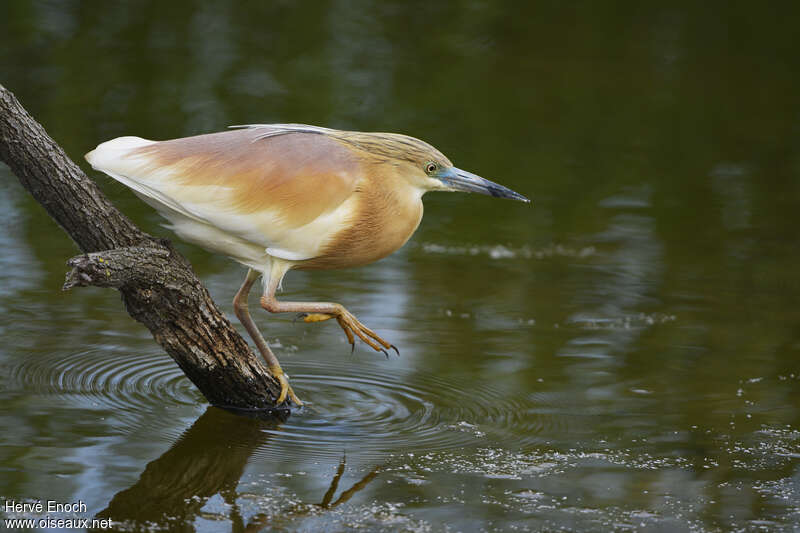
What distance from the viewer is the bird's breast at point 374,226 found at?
4672 millimetres

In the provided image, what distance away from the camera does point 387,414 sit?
17.6ft

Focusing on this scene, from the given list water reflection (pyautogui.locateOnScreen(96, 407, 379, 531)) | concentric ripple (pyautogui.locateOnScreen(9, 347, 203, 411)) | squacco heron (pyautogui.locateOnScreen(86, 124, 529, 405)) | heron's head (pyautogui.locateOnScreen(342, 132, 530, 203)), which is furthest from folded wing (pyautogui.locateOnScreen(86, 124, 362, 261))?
concentric ripple (pyautogui.locateOnScreen(9, 347, 203, 411))

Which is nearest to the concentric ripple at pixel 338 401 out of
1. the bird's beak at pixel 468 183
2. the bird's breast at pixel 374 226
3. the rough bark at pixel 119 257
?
the rough bark at pixel 119 257

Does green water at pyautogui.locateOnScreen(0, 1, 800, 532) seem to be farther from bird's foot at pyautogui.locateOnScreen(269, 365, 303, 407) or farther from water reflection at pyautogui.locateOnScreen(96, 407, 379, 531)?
bird's foot at pyautogui.locateOnScreen(269, 365, 303, 407)

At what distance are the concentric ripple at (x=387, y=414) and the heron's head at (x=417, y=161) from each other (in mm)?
1083

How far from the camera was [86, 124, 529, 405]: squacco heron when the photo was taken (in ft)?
15.1

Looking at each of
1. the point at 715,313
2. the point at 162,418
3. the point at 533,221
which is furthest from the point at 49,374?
the point at 533,221

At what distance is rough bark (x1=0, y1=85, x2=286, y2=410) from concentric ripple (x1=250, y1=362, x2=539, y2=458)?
0.50 meters

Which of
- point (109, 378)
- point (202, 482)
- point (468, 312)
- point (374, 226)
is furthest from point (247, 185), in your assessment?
point (468, 312)

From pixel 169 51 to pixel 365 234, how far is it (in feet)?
31.1

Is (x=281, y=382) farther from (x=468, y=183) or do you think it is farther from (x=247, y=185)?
(x=468, y=183)

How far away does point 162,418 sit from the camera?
203 inches

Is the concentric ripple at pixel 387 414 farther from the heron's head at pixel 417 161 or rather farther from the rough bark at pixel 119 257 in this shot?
the heron's head at pixel 417 161

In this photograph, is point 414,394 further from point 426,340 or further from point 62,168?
point 62,168
